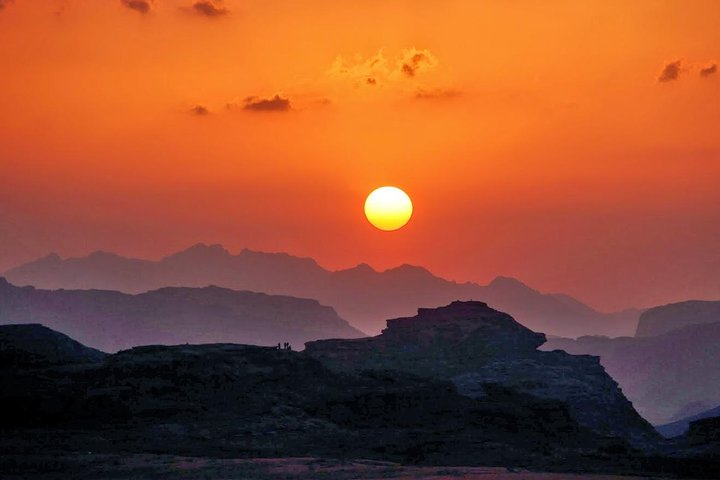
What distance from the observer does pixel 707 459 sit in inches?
2975

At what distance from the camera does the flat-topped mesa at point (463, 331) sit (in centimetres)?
12194

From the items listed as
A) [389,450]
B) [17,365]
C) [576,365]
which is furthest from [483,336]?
[17,365]

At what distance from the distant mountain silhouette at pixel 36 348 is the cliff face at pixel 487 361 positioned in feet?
97.3

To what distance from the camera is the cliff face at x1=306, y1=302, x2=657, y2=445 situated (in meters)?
108

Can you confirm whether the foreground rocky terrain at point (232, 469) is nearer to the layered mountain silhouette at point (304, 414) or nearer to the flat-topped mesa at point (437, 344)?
the layered mountain silhouette at point (304, 414)

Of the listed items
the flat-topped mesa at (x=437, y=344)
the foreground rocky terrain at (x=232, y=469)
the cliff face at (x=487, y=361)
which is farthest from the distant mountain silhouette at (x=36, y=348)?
the cliff face at (x=487, y=361)

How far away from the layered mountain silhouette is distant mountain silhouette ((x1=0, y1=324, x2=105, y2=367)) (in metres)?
0.26

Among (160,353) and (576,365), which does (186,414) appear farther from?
(576,365)

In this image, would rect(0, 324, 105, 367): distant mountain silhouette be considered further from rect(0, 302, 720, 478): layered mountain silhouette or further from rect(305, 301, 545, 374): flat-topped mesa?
rect(305, 301, 545, 374): flat-topped mesa

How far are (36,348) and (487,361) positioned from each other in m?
50.0

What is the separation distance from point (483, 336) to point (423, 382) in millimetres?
26842

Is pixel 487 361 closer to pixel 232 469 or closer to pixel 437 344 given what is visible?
pixel 437 344

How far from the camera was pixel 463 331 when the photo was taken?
407ft

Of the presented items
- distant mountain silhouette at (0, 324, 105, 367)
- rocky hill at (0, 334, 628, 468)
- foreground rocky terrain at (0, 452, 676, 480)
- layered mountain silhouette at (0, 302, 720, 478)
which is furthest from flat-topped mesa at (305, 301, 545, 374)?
foreground rocky terrain at (0, 452, 676, 480)
